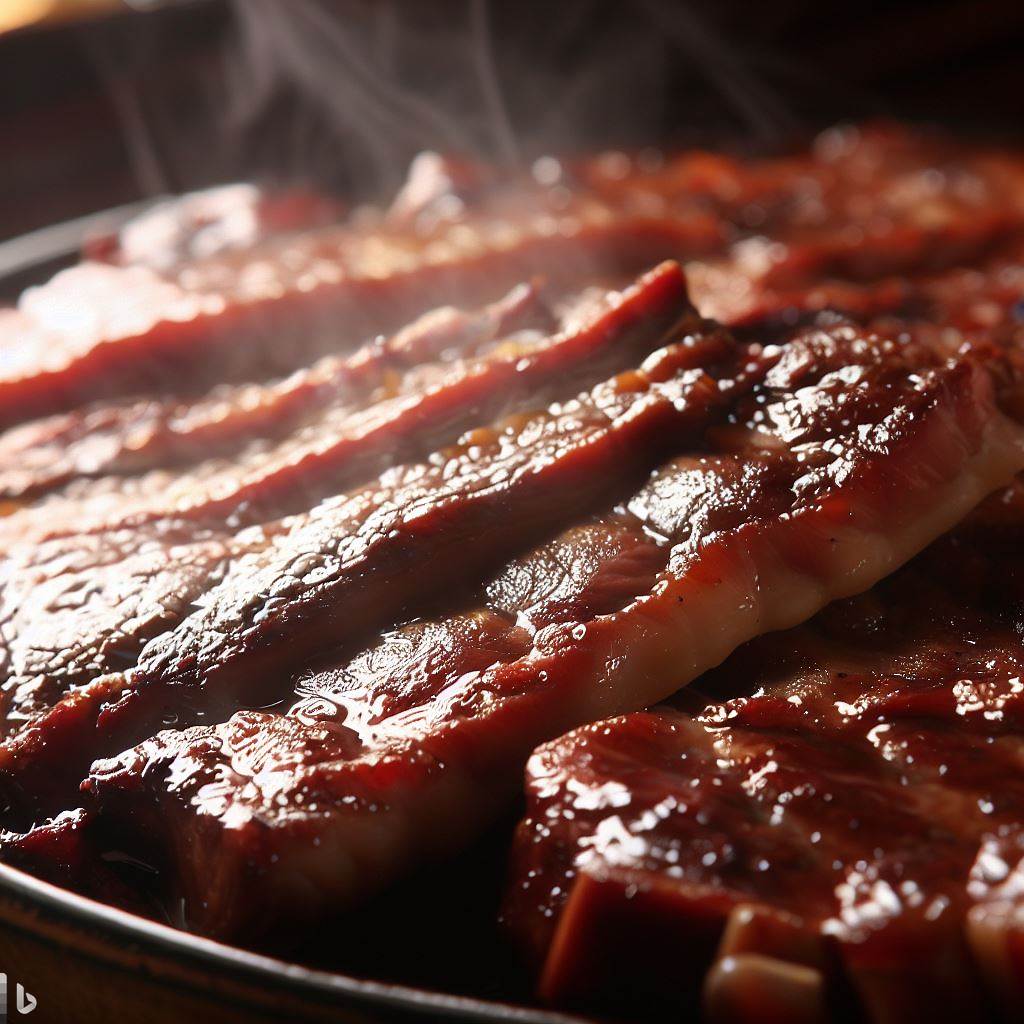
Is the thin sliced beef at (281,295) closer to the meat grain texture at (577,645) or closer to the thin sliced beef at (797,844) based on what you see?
the meat grain texture at (577,645)

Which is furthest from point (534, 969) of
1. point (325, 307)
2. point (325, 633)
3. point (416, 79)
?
point (416, 79)

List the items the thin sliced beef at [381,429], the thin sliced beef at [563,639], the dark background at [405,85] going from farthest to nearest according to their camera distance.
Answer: the dark background at [405,85] → the thin sliced beef at [381,429] → the thin sliced beef at [563,639]

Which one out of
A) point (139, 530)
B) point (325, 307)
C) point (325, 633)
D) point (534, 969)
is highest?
point (325, 307)

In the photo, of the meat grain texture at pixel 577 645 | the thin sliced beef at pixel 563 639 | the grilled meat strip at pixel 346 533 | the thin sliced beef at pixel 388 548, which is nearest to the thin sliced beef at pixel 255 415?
the meat grain texture at pixel 577 645

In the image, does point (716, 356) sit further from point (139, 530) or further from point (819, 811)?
Result: point (139, 530)

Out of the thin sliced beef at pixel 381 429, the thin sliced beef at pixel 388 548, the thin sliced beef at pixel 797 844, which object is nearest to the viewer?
the thin sliced beef at pixel 797 844

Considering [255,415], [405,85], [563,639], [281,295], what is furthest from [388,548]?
[405,85]

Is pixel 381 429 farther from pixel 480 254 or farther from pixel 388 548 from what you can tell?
pixel 480 254
